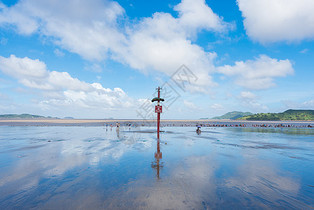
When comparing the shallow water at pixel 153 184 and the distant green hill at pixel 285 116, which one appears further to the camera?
the distant green hill at pixel 285 116

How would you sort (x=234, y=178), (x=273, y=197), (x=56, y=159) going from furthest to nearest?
1. (x=56, y=159)
2. (x=234, y=178)
3. (x=273, y=197)

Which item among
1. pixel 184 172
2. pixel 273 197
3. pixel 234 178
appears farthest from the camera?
pixel 184 172

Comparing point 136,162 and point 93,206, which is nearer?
point 93,206

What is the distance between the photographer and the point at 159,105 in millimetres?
25875

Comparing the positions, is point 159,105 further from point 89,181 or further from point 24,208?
point 24,208

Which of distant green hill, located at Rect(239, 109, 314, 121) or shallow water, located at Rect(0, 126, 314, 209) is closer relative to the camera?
shallow water, located at Rect(0, 126, 314, 209)

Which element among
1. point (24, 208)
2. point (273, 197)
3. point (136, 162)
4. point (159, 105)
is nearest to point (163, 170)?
point (136, 162)

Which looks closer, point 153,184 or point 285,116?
point 153,184

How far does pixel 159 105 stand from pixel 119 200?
19.8m

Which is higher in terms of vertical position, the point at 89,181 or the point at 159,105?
the point at 159,105

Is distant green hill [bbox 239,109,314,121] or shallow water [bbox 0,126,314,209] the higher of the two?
distant green hill [bbox 239,109,314,121]

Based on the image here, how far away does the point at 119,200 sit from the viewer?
668 cm

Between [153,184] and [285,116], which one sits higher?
[285,116]

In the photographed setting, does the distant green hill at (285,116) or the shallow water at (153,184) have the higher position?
the distant green hill at (285,116)
